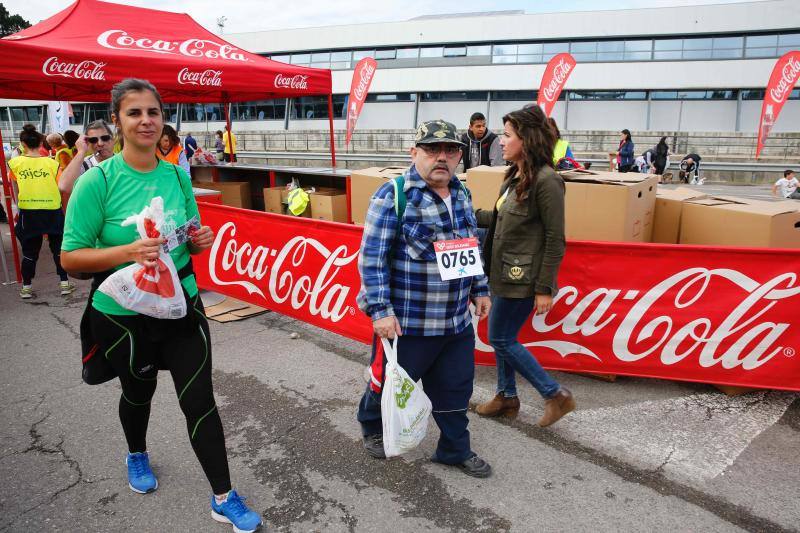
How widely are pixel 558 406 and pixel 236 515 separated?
1920mm

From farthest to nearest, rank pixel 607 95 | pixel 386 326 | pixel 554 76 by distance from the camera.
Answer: pixel 607 95
pixel 554 76
pixel 386 326

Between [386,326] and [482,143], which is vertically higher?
[482,143]

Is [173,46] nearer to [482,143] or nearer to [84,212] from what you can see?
[482,143]

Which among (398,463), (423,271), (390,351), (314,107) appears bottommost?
(398,463)

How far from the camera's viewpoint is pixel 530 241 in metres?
3.06

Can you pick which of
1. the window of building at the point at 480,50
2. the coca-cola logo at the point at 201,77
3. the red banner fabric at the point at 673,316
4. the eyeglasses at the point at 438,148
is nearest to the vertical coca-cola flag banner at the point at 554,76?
the coca-cola logo at the point at 201,77

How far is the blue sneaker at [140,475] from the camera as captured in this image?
107 inches

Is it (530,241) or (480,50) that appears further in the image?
(480,50)

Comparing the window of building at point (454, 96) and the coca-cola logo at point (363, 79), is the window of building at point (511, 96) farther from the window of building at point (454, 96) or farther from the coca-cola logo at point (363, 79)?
the coca-cola logo at point (363, 79)

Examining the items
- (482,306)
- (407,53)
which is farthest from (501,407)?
(407,53)

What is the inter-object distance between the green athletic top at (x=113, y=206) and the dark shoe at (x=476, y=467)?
1.75 meters

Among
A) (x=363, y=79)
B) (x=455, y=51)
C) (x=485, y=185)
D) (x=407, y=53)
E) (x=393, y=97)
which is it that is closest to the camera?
(x=485, y=185)

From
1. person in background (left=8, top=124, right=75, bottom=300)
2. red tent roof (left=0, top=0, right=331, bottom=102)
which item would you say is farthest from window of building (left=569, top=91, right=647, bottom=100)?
person in background (left=8, top=124, right=75, bottom=300)

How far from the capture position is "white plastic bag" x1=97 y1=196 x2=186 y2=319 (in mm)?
2143
